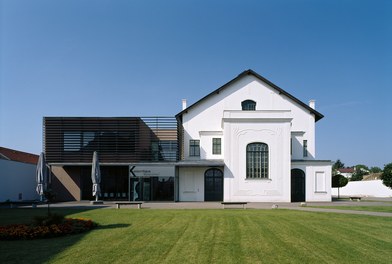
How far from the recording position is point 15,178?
31328 millimetres

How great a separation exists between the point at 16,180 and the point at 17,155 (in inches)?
283

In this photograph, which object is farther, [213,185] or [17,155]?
[17,155]

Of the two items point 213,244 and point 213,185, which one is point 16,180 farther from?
point 213,244

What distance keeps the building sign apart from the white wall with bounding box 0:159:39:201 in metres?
9.58

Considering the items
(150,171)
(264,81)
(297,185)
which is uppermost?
(264,81)

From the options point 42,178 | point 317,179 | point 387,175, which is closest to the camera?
point 42,178

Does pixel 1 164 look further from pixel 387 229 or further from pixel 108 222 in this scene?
pixel 387 229

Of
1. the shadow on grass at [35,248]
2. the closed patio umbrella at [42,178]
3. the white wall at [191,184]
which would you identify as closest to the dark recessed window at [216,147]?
the white wall at [191,184]

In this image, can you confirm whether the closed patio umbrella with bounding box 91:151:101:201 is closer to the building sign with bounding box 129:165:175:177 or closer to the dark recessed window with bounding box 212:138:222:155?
the building sign with bounding box 129:165:175:177

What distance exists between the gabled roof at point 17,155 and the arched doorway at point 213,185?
17.8m

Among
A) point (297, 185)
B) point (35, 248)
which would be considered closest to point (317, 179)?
point (297, 185)

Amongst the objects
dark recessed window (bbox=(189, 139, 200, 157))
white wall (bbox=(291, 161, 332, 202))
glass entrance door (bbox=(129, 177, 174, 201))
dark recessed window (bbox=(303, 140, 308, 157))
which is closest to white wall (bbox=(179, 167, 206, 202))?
glass entrance door (bbox=(129, 177, 174, 201))

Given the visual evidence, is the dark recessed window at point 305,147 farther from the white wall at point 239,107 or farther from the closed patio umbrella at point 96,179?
the closed patio umbrella at point 96,179

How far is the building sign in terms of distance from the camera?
3178cm
